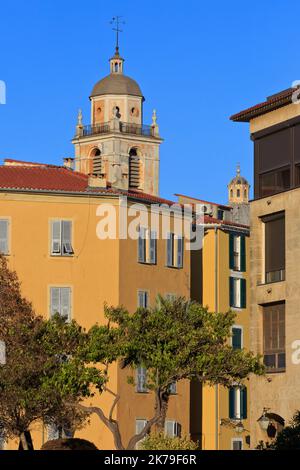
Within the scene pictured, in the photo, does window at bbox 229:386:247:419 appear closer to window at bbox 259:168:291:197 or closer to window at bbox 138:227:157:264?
window at bbox 138:227:157:264

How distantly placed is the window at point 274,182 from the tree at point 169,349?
611cm

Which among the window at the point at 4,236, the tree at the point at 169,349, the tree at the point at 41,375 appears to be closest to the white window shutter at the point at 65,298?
the window at the point at 4,236

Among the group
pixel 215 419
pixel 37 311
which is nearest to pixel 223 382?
pixel 37 311

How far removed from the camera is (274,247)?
65.9 m

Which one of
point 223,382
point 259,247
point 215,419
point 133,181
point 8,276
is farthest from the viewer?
point 133,181

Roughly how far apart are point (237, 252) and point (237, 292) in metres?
2.49

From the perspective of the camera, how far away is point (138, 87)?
17862 cm

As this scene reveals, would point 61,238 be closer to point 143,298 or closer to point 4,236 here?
point 4,236

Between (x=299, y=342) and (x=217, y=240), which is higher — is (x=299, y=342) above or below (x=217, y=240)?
below

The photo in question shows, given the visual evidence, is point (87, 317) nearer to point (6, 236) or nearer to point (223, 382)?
point (6, 236)

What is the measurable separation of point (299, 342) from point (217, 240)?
3084 centimetres

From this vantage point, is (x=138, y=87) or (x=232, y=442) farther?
(x=138, y=87)

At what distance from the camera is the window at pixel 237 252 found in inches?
3733

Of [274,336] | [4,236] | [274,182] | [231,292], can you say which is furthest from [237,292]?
[274,182]
